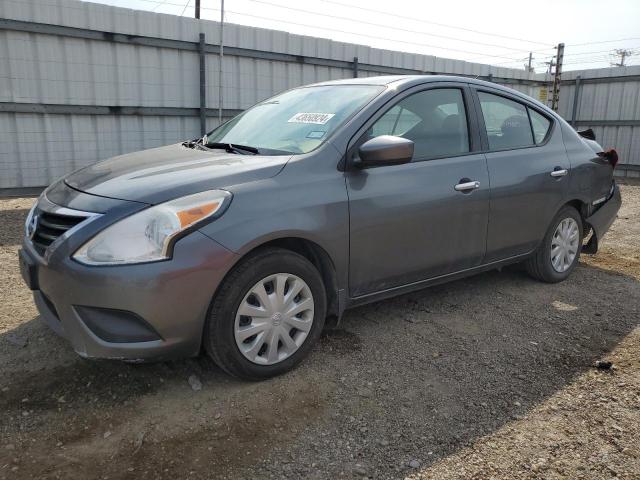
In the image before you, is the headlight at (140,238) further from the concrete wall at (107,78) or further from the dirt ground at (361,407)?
the concrete wall at (107,78)

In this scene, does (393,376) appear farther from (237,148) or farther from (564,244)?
(564,244)

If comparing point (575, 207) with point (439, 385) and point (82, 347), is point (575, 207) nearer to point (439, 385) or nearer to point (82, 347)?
point (439, 385)

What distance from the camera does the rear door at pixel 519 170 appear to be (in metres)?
3.86

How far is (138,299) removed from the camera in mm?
2387

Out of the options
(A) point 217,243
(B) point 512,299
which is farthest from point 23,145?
(B) point 512,299

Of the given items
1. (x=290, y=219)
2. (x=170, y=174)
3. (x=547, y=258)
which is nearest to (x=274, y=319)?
(x=290, y=219)

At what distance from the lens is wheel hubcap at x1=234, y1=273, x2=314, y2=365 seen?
2709mm

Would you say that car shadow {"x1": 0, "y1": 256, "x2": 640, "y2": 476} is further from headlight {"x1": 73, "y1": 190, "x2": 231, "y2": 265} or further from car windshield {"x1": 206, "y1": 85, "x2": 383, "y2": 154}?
car windshield {"x1": 206, "y1": 85, "x2": 383, "y2": 154}

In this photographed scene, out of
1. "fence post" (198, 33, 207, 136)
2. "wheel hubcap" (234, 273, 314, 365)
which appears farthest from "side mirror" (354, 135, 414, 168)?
"fence post" (198, 33, 207, 136)

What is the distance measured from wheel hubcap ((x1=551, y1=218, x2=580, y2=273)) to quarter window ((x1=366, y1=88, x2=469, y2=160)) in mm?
1396

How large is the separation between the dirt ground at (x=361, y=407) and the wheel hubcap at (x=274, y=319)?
7.0 inches

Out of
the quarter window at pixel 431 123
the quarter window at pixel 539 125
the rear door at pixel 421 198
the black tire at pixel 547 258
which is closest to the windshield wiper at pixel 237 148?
the rear door at pixel 421 198

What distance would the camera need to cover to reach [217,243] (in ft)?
8.23

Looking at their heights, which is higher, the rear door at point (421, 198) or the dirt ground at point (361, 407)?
the rear door at point (421, 198)
